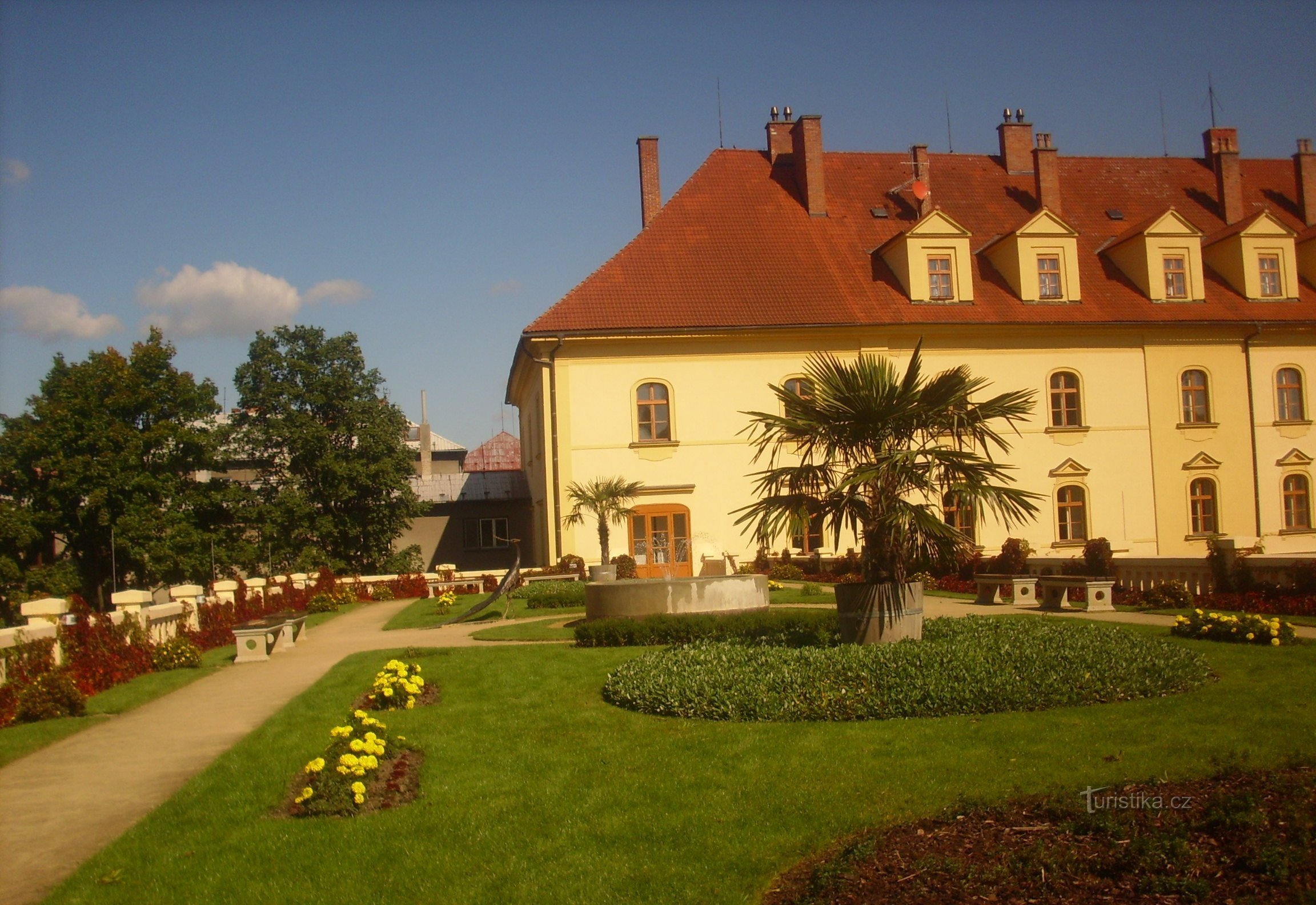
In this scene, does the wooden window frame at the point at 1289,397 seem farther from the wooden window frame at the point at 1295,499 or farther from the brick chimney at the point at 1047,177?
the brick chimney at the point at 1047,177

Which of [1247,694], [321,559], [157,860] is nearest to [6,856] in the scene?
[157,860]

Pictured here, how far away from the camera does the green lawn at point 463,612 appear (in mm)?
21531

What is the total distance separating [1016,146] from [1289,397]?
1284cm

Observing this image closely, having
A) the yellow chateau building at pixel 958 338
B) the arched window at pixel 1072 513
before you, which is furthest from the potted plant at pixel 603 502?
the arched window at pixel 1072 513

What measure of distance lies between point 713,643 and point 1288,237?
32.2 m

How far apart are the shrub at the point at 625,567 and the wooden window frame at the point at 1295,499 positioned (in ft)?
72.8

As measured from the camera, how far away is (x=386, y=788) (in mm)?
7781

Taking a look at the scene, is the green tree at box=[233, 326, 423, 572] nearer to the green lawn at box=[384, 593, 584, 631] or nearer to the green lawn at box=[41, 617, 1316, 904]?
the green lawn at box=[384, 593, 584, 631]

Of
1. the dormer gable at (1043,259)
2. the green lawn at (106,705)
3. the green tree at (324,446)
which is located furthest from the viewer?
the green tree at (324,446)

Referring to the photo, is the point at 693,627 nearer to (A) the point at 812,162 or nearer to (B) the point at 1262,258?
(A) the point at 812,162

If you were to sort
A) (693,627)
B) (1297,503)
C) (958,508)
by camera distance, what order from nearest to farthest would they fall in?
(958,508), (693,627), (1297,503)

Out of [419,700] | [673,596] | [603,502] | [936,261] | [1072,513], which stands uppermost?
[936,261]

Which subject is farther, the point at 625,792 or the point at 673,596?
the point at 673,596

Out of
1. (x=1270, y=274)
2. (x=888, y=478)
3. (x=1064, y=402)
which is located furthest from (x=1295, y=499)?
(x=888, y=478)
